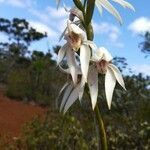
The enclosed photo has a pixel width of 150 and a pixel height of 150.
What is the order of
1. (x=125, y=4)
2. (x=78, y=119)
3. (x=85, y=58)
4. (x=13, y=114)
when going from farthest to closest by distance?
(x=13, y=114)
(x=78, y=119)
(x=125, y=4)
(x=85, y=58)

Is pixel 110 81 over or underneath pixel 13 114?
underneath

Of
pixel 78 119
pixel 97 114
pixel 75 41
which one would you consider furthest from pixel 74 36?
pixel 78 119

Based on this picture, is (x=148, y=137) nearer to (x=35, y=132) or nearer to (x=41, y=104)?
(x=35, y=132)

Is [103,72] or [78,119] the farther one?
[78,119]

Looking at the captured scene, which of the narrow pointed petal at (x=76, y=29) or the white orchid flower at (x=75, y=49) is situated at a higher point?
the narrow pointed petal at (x=76, y=29)

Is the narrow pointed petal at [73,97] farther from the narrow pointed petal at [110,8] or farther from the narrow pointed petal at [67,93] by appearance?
the narrow pointed petal at [110,8]

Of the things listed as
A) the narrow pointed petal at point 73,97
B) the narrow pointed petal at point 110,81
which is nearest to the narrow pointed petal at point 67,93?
the narrow pointed petal at point 73,97

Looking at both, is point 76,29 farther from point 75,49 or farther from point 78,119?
point 78,119

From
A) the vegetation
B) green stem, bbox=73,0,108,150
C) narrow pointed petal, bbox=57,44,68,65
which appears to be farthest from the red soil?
narrow pointed petal, bbox=57,44,68,65
